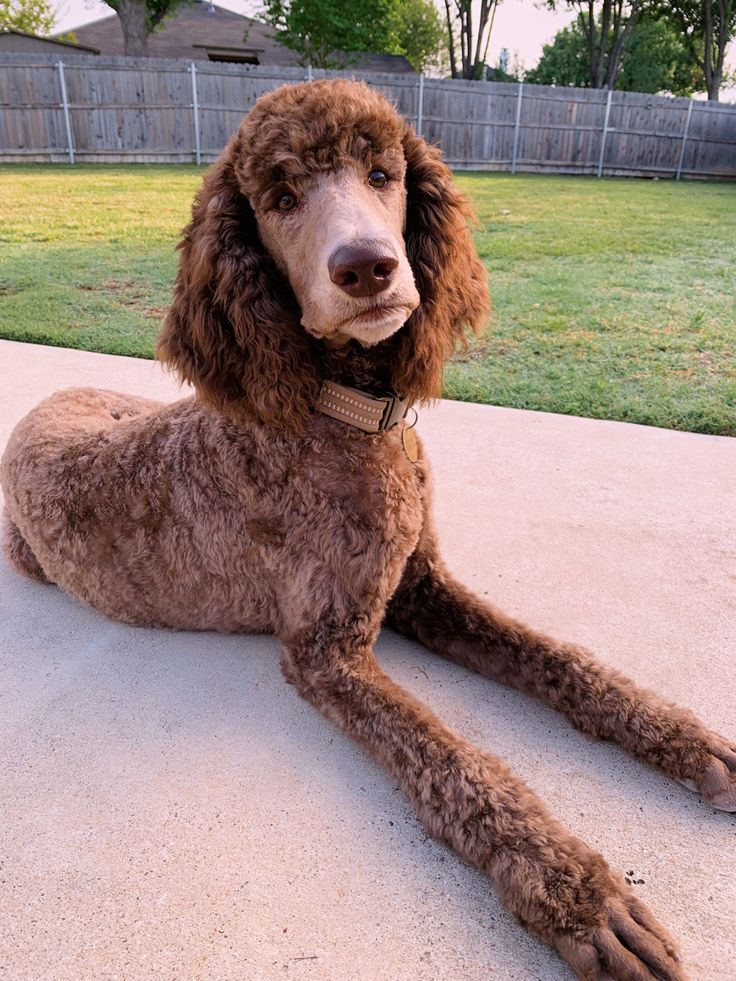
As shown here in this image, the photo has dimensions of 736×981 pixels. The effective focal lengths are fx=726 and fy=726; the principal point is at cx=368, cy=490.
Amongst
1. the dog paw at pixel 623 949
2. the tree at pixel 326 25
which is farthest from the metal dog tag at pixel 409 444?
the tree at pixel 326 25

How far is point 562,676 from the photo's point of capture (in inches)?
69.2

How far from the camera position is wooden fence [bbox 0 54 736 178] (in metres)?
14.7

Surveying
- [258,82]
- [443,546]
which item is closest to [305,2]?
[258,82]

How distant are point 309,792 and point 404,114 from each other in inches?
629

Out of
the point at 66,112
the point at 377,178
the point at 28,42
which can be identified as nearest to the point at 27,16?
the point at 28,42

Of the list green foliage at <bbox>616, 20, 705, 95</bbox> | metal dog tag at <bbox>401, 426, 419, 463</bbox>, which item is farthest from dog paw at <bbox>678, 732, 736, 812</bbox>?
green foliage at <bbox>616, 20, 705, 95</bbox>

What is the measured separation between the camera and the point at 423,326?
168cm

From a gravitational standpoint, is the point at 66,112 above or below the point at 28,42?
below

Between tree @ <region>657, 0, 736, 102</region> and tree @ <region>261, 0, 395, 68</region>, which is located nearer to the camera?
tree @ <region>261, 0, 395, 68</region>

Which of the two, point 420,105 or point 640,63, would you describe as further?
point 640,63

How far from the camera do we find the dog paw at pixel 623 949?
1.18 metres

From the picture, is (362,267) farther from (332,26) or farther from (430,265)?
(332,26)

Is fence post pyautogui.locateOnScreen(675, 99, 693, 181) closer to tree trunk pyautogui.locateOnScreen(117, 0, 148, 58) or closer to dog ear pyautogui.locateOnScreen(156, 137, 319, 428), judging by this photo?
tree trunk pyautogui.locateOnScreen(117, 0, 148, 58)

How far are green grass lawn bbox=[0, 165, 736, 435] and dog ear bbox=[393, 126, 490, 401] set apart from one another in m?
0.24
